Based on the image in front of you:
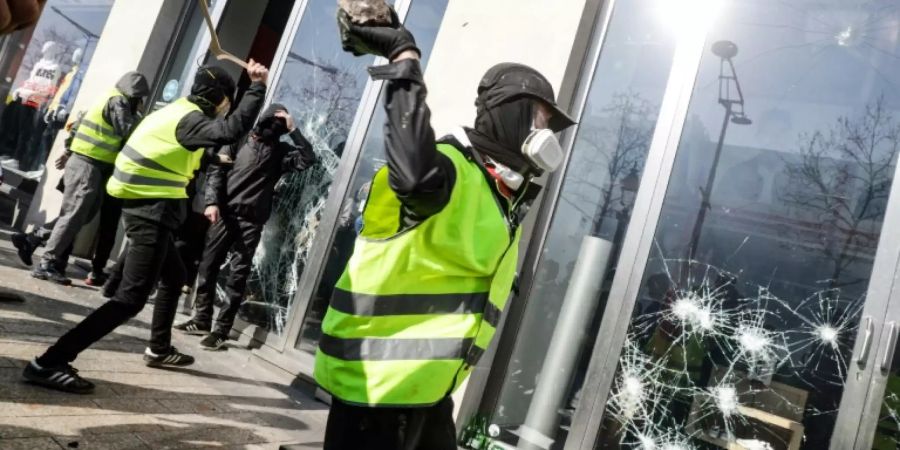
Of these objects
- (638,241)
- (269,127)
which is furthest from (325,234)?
(638,241)

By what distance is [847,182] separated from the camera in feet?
9.96

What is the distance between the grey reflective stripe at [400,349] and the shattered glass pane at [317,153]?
3.31 metres

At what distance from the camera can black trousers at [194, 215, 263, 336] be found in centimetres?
461

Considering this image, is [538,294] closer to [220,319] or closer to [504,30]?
[504,30]

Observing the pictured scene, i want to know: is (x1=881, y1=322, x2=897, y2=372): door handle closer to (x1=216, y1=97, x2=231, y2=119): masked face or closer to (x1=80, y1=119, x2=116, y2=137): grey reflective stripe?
(x1=216, y1=97, x2=231, y2=119): masked face

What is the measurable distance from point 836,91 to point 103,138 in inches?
227

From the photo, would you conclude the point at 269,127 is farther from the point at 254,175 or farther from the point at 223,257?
the point at 223,257

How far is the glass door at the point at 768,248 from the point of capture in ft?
9.57

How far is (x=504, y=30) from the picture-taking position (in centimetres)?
384

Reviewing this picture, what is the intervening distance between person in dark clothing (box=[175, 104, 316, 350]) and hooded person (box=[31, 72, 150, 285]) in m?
1.14

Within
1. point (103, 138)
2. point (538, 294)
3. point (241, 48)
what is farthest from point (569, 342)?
point (241, 48)

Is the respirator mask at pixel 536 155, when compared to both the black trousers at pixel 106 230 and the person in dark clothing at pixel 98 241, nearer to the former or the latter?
the person in dark clothing at pixel 98 241

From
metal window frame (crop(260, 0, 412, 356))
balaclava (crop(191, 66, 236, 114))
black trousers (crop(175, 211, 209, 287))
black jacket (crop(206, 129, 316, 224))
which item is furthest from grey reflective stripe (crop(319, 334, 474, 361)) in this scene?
black trousers (crop(175, 211, 209, 287))

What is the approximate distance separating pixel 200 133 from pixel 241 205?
5.15 ft
